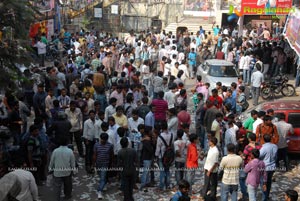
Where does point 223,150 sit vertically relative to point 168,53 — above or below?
below

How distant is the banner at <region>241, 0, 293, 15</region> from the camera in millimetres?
24122

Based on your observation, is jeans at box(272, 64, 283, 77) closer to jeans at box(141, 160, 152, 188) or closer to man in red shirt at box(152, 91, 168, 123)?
man in red shirt at box(152, 91, 168, 123)

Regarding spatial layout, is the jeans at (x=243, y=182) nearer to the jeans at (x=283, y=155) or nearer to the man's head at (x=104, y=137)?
the jeans at (x=283, y=155)

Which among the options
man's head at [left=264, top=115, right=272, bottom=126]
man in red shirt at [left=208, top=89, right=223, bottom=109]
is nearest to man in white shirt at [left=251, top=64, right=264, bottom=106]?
man in red shirt at [left=208, top=89, right=223, bottom=109]

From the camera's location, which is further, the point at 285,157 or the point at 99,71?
the point at 99,71

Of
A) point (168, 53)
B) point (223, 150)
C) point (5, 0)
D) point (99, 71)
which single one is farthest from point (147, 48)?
point (5, 0)

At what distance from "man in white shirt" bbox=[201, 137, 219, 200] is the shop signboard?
26.4 meters

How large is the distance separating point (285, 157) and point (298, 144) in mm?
592

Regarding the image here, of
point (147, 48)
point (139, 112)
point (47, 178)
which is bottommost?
point (47, 178)

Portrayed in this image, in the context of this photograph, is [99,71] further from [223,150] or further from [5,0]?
[5,0]

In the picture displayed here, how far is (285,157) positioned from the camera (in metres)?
11.0

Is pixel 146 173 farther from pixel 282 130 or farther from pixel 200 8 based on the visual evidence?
pixel 200 8

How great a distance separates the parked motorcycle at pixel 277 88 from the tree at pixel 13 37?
12.4 m

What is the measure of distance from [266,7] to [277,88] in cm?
851
